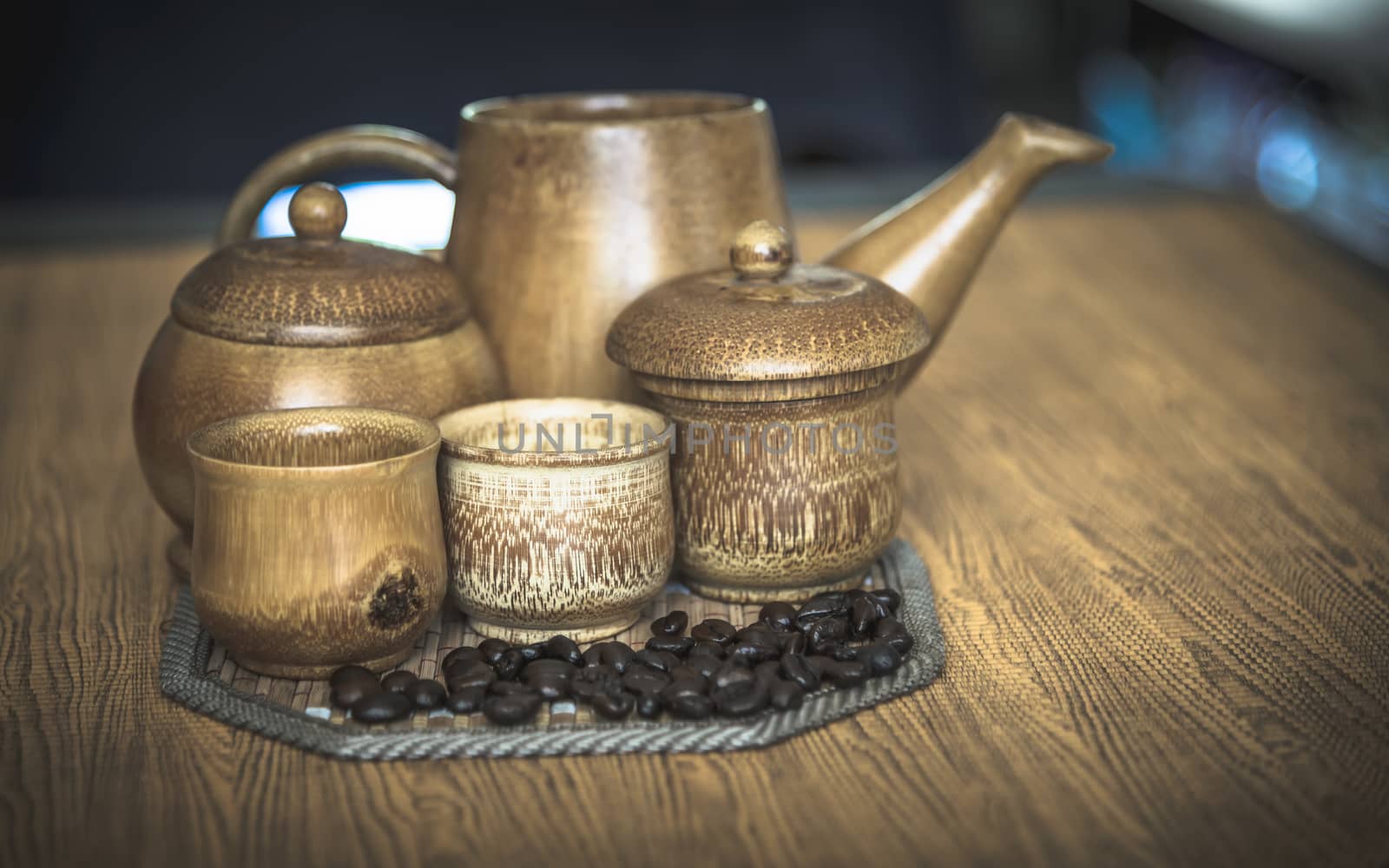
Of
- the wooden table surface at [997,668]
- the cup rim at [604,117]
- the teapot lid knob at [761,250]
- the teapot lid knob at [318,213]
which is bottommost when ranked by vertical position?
the wooden table surface at [997,668]

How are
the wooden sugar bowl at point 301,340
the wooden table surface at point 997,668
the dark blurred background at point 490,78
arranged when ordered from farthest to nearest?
the dark blurred background at point 490,78 → the wooden sugar bowl at point 301,340 → the wooden table surface at point 997,668

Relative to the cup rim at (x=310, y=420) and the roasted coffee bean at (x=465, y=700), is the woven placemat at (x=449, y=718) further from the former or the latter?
the cup rim at (x=310, y=420)

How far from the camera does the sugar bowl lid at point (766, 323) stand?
78 cm

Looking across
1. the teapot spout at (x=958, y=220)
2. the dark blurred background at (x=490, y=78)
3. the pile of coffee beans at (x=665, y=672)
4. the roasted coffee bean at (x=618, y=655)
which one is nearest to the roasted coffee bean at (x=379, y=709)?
the pile of coffee beans at (x=665, y=672)

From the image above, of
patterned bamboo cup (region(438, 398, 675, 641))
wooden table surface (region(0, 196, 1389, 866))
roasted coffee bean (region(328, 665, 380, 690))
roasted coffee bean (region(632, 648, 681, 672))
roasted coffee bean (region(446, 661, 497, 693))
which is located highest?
patterned bamboo cup (region(438, 398, 675, 641))

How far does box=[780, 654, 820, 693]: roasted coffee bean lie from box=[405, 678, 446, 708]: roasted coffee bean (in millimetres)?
174

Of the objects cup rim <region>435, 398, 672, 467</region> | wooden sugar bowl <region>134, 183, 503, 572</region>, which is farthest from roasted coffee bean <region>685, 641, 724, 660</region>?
→ wooden sugar bowl <region>134, 183, 503, 572</region>

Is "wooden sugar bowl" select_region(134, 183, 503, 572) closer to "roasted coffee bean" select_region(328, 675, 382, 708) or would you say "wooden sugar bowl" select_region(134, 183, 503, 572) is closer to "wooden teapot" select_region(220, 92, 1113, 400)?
"wooden teapot" select_region(220, 92, 1113, 400)

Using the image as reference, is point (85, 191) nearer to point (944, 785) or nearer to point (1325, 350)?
point (1325, 350)

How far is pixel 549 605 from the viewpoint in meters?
0.77

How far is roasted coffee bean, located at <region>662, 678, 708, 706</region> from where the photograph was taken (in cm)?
70

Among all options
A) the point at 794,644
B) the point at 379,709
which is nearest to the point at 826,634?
the point at 794,644

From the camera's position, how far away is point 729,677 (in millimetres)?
717

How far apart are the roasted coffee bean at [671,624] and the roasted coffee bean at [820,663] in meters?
0.08
